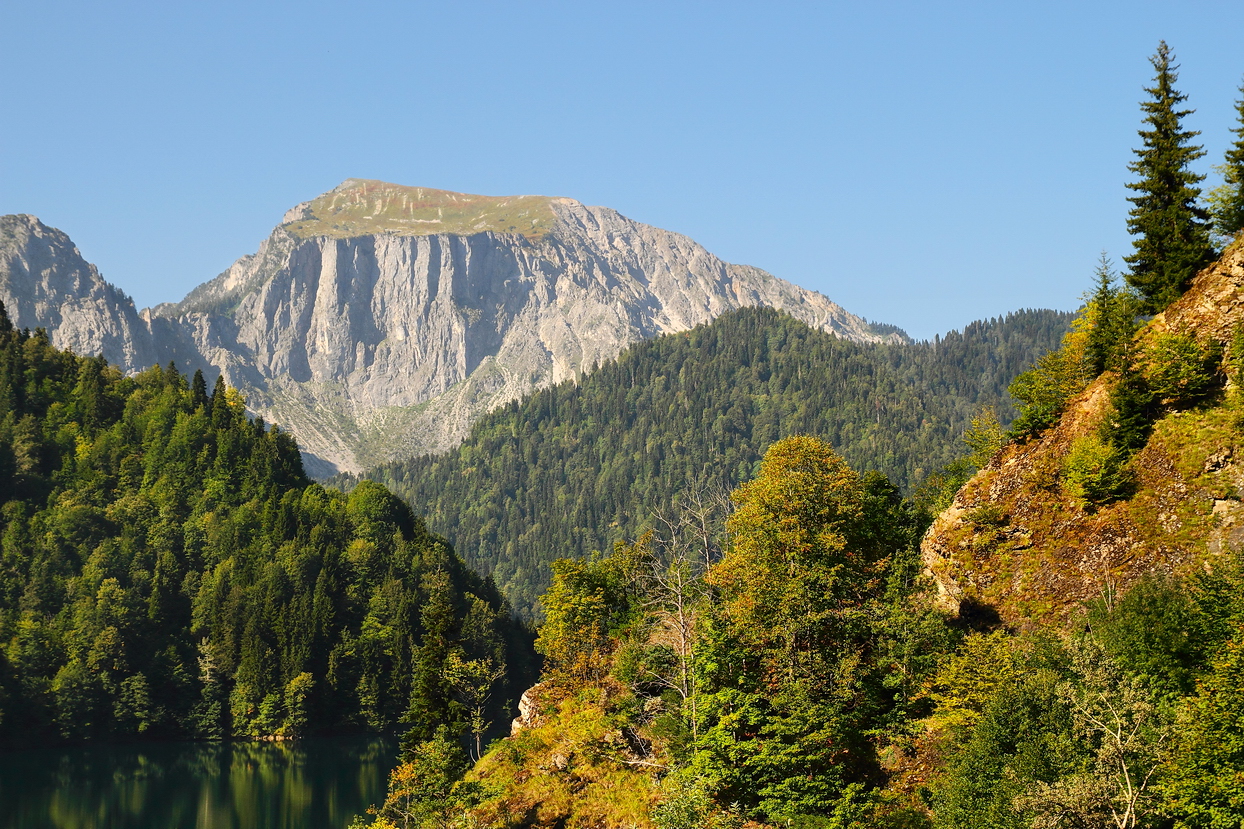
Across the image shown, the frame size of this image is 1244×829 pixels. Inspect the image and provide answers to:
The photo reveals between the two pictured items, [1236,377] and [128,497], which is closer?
[1236,377]

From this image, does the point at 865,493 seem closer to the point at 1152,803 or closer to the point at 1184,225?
the point at 1184,225


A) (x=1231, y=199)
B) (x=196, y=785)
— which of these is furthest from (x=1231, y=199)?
(x=196, y=785)

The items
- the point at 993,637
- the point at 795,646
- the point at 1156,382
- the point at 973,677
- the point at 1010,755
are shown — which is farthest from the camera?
the point at 795,646

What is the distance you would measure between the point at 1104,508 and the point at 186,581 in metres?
143

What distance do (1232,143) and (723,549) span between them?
1645 inches

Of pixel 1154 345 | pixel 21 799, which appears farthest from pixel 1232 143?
pixel 21 799

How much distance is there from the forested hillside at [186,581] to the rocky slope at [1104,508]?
7412 centimetres

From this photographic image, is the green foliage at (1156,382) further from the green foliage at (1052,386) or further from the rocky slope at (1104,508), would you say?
the green foliage at (1052,386)

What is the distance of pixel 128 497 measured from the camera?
177 m

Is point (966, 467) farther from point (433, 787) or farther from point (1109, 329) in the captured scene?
point (433, 787)

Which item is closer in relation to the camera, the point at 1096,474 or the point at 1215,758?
the point at 1215,758

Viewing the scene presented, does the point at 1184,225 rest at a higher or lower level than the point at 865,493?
higher

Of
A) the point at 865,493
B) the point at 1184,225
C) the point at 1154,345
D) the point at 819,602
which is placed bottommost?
the point at 819,602

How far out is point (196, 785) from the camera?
381ft
